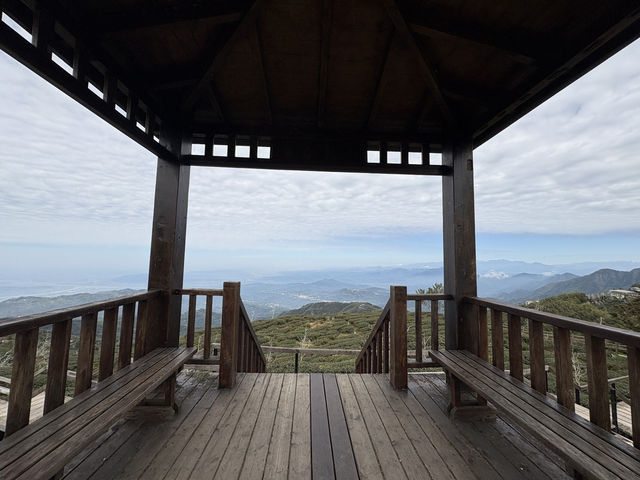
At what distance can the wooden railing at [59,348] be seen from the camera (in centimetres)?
142

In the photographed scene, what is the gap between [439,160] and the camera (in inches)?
150

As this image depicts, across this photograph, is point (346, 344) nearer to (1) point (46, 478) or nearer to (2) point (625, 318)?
(2) point (625, 318)

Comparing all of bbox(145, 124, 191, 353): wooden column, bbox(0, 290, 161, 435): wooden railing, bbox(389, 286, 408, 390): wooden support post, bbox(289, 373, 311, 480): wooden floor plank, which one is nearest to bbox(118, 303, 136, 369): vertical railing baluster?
bbox(0, 290, 161, 435): wooden railing

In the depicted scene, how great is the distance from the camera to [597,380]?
1.55 metres

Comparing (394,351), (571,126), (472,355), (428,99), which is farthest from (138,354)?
(571,126)

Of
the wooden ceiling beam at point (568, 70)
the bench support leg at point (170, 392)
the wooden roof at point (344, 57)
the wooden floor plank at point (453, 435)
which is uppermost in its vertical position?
the wooden roof at point (344, 57)

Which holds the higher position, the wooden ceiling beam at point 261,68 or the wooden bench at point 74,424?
the wooden ceiling beam at point 261,68

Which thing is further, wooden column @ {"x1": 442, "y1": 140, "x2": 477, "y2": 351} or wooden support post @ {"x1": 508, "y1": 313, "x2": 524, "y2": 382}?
wooden column @ {"x1": 442, "y1": 140, "x2": 477, "y2": 351}

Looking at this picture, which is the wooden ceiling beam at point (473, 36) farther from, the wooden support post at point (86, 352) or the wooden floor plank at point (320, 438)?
the wooden support post at point (86, 352)

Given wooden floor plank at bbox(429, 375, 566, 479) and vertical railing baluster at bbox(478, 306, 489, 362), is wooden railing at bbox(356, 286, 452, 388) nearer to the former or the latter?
vertical railing baluster at bbox(478, 306, 489, 362)

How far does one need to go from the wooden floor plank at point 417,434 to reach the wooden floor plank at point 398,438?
0.03 meters

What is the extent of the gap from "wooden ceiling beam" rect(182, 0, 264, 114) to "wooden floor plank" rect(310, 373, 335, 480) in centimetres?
343

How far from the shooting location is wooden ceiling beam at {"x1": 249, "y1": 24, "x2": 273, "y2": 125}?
2462 mm

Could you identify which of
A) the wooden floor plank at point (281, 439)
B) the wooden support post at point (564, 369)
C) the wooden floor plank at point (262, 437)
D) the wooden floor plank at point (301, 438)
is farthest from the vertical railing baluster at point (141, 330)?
the wooden support post at point (564, 369)
